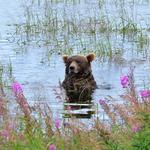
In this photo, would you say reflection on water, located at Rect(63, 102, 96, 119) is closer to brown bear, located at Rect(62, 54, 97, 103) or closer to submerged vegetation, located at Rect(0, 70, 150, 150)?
brown bear, located at Rect(62, 54, 97, 103)

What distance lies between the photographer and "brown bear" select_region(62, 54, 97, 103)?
40.9ft

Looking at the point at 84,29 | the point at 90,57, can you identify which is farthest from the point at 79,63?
the point at 84,29

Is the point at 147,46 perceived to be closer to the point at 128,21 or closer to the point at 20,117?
the point at 128,21

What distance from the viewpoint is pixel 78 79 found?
44.0ft

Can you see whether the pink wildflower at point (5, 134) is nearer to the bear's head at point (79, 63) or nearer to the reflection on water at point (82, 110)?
the reflection on water at point (82, 110)

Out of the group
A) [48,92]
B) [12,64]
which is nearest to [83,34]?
[12,64]

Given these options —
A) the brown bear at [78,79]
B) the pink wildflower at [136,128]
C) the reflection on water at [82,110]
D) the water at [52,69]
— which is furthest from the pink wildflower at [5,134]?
the brown bear at [78,79]

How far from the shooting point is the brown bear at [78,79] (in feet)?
40.9

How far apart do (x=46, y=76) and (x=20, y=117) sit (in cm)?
706

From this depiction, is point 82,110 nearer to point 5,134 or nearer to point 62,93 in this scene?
point 62,93

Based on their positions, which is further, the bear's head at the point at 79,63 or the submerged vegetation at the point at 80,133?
the bear's head at the point at 79,63

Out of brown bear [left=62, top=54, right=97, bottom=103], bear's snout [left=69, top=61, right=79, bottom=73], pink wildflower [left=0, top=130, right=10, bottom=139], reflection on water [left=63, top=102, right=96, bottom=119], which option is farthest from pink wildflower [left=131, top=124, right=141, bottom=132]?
bear's snout [left=69, top=61, right=79, bottom=73]

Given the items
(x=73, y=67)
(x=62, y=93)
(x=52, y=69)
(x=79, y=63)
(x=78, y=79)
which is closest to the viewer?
(x=62, y=93)

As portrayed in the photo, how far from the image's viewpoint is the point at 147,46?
16.0m
